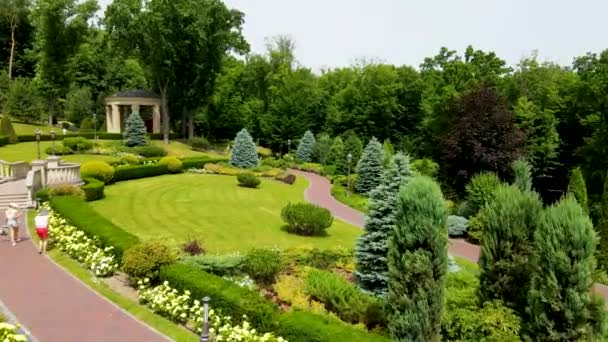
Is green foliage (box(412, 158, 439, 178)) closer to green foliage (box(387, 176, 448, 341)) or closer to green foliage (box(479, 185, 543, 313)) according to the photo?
green foliage (box(479, 185, 543, 313))

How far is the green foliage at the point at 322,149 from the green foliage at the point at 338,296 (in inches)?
1597

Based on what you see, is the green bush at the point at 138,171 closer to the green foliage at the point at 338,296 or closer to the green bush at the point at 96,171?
the green bush at the point at 96,171

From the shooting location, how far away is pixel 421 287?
955 cm

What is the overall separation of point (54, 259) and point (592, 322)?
51.6 ft

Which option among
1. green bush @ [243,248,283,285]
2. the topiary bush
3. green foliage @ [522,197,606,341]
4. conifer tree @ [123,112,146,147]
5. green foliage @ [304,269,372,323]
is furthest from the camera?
conifer tree @ [123,112,146,147]

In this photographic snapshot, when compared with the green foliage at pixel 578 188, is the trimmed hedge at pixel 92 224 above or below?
below

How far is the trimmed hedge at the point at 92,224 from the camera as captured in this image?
49.9 ft

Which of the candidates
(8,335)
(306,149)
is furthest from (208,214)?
(306,149)

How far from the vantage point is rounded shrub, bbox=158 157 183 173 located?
37.8 meters

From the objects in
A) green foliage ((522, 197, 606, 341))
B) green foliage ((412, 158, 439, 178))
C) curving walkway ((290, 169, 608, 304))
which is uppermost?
green foliage ((522, 197, 606, 341))

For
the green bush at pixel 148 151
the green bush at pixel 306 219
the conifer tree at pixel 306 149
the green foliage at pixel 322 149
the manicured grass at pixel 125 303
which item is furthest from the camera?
the conifer tree at pixel 306 149

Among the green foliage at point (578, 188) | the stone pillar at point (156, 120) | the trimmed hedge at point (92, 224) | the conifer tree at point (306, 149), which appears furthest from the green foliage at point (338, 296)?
the stone pillar at point (156, 120)

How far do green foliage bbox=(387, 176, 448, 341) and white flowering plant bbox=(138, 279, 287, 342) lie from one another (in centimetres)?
259

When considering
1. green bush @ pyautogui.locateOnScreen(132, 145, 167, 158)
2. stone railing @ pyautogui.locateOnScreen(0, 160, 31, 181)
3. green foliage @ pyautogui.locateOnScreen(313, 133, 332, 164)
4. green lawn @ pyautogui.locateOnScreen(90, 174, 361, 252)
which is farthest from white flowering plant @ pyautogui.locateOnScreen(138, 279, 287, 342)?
green foliage @ pyautogui.locateOnScreen(313, 133, 332, 164)
